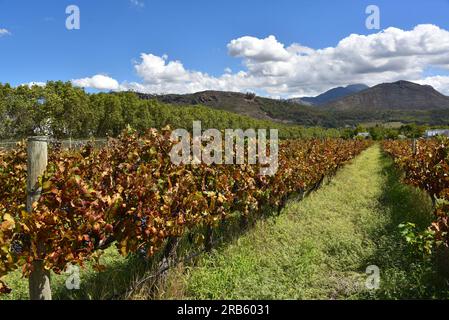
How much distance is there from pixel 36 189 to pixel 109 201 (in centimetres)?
63

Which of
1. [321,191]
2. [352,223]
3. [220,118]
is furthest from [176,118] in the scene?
[352,223]

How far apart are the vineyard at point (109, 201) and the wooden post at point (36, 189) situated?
6 cm

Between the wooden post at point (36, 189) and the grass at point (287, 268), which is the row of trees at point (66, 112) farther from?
the wooden post at point (36, 189)

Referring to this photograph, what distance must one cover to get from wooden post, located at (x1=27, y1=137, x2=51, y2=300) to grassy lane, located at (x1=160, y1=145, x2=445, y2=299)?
1460mm

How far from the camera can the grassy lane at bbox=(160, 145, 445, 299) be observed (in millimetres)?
4855

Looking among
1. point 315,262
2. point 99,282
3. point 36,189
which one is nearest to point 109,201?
point 36,189

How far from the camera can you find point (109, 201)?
3654mm

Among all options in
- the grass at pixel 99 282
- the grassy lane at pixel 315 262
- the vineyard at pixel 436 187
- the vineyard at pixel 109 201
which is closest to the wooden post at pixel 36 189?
the vineyard at pixel 109 201

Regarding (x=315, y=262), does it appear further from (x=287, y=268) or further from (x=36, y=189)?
(x=36, y=189)

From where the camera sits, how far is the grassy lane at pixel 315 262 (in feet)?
15.9

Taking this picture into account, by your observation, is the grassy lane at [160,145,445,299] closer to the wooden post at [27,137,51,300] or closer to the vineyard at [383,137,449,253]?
the vineyard at [383,137,449,253]

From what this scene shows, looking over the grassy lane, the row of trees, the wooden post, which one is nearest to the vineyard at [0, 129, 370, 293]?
the wooden post
